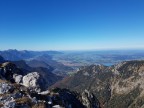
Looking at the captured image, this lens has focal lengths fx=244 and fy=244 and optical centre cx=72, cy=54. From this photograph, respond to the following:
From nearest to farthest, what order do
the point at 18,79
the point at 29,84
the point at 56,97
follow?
the point at 56,97 → the point at 29,84 → the point at 18,79

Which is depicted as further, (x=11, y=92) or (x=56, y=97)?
(x=56, y=97)

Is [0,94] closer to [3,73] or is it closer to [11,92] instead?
[11,92]

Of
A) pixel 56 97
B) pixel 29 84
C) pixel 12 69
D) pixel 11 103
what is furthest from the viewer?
pixel 12 69

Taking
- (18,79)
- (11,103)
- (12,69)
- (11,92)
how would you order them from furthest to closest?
(12,69) → (18,79) → (11,92) → (11,103)

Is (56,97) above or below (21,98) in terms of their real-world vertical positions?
below

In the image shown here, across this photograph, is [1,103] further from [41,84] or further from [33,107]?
[41,84]

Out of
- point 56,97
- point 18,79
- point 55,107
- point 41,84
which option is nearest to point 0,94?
point 55,107

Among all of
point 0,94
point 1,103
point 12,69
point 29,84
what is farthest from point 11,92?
point 12,69

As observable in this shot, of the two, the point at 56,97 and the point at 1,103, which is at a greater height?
the point at 1,103

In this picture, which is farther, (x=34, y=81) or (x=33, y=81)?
(x=33, y=81)
